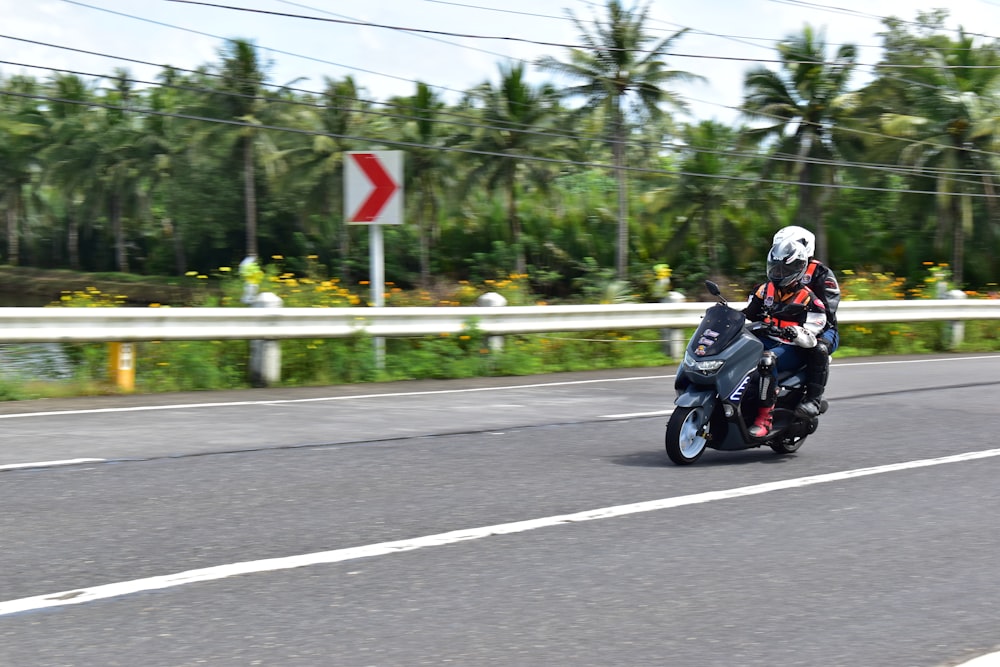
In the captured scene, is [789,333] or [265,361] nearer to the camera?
[789,333]

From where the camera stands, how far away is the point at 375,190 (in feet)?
43.2

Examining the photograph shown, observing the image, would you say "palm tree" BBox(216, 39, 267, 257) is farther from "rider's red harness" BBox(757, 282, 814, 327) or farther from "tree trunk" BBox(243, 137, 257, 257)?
"rider's red harness" BBox(757, 282, 814, 327)

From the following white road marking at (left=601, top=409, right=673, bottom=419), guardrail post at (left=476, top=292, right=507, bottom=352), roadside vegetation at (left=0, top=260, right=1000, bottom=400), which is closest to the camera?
white road marking at (left=601, top=409, right=673, bottom=419)

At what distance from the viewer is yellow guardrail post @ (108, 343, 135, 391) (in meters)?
11.0

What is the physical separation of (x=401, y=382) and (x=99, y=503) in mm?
6636

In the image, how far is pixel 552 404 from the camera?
34.2 ft

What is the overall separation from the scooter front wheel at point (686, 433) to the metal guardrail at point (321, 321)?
5717mm

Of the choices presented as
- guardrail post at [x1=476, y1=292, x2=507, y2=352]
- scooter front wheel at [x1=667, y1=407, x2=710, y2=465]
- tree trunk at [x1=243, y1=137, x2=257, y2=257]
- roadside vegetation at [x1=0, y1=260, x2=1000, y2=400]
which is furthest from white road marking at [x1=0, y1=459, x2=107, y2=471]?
tree trunk at [x1=243, y1=137, x2=257, y2=257]

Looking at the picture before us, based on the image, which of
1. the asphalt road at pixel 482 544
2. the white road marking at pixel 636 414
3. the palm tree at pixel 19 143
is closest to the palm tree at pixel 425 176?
the palm tree at pixel 19 143

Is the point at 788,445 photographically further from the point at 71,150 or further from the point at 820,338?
the point at 71,150

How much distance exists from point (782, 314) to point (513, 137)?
5223 centimetres

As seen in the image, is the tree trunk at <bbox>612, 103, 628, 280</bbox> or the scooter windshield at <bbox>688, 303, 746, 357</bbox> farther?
the tree trunk at <bbox>612, 103, 628, 280</bbox>

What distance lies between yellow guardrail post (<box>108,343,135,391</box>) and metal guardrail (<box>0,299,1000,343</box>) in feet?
0.49

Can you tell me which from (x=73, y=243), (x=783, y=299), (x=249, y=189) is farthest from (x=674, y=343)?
(x=73, y=243)
